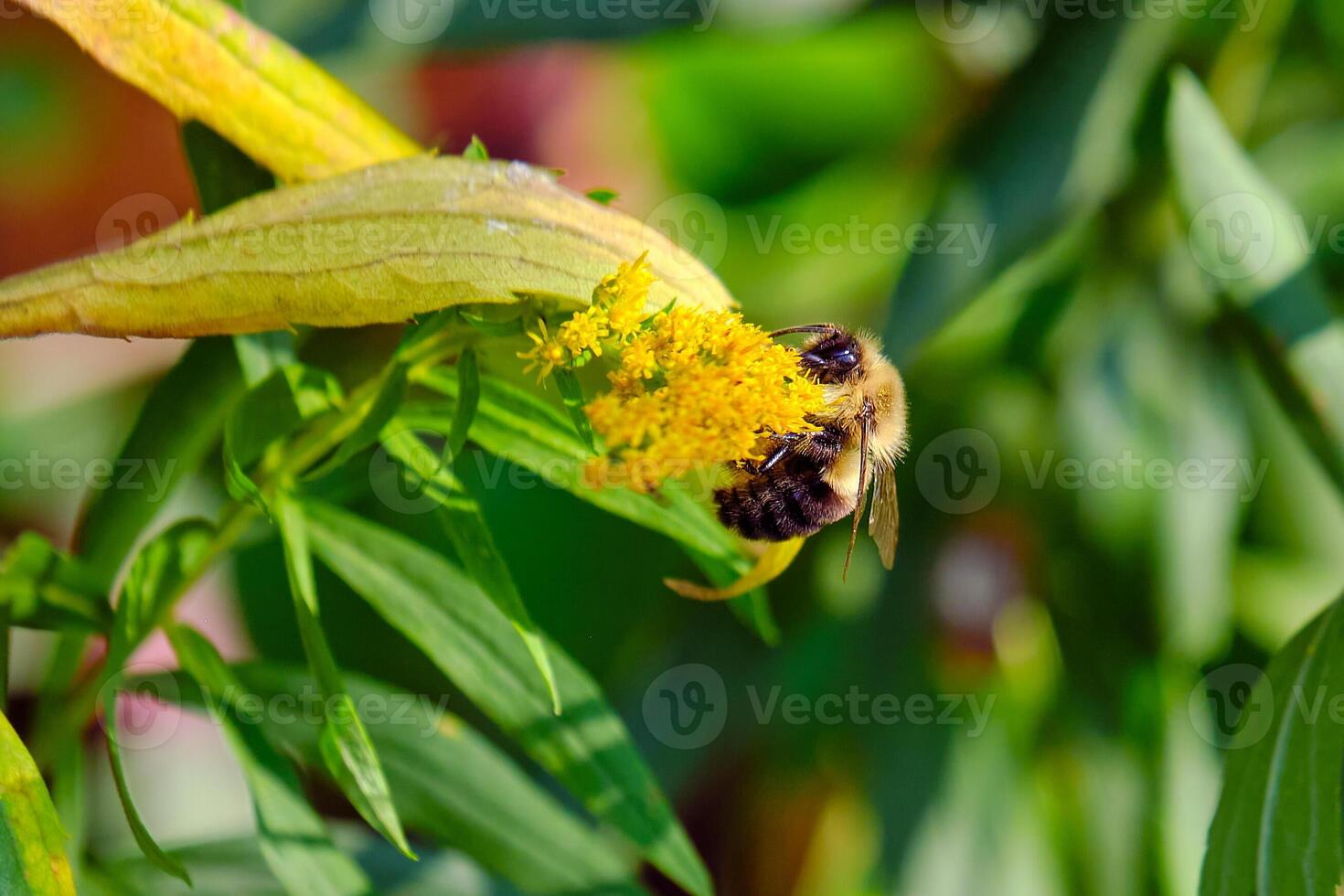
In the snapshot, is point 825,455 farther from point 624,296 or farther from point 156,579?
point 156,579

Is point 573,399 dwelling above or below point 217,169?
below

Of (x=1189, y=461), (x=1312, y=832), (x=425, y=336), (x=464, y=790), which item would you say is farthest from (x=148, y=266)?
(x=1189, y=461)

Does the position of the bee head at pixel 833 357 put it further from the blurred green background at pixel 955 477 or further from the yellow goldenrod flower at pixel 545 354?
the blurred green background at pixel 955 477

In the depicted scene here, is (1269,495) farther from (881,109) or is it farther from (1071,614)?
(881,109)

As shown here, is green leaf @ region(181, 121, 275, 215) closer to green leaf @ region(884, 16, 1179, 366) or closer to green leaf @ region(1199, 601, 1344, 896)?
green leaf @ region(884, 16, 1179, 366)

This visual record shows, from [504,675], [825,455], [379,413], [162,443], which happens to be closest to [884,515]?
[825,455]
